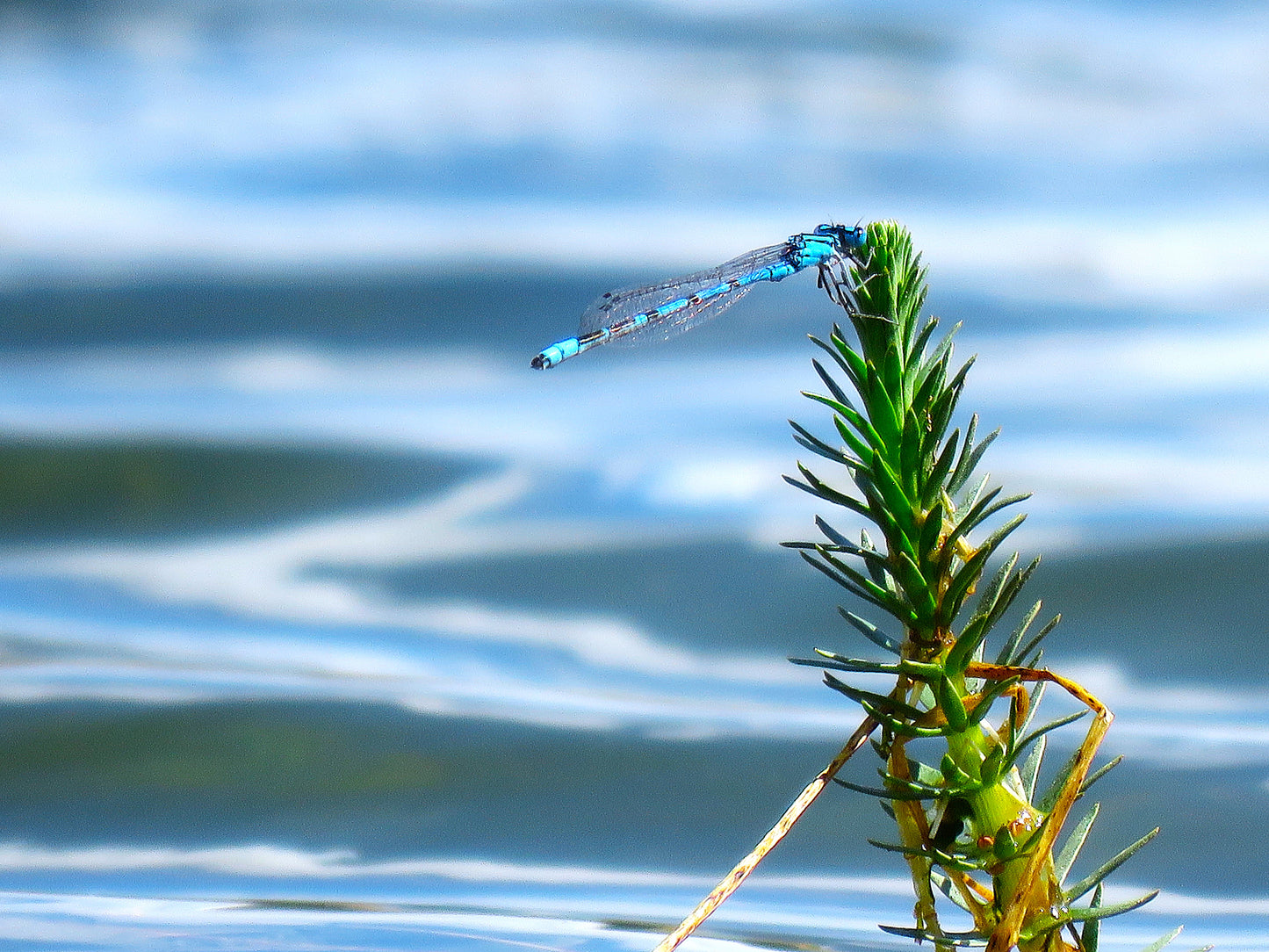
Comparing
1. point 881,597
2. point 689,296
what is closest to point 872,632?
point 881,597

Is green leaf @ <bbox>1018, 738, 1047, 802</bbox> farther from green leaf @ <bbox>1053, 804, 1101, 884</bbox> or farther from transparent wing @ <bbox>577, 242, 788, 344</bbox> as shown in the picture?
transparent wing @ <bbox>577, 242, 788, 344</bbox>

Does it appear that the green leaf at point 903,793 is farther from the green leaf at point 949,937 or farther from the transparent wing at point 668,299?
the transparent wing at point 668,299

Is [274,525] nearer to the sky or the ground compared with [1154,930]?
nearer to the sky

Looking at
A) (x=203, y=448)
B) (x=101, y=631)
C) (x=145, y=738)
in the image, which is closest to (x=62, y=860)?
(x=145, y=738)

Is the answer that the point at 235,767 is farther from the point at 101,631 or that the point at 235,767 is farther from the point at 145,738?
the point at 101,631

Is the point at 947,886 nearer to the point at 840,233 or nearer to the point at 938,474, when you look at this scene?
the point at 938,474

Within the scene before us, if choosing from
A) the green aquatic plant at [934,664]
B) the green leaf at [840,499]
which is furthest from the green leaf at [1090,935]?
the green leaf at [840,499]
